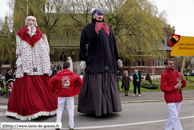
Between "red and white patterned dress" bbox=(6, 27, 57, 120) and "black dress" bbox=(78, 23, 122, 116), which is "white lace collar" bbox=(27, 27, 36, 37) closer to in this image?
"red and white patterned dress" bbox=(6, 27, 57, 120)

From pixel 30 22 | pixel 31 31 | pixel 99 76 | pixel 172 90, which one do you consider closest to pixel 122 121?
pixel 99 76

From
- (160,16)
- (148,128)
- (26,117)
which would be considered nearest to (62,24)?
(160,16)

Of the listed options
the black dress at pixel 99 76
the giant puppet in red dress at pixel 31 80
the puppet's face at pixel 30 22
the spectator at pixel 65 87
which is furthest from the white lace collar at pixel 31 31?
the spectator at pixel 65 87

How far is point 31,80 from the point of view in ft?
20.0

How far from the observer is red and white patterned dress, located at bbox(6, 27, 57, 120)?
579cm

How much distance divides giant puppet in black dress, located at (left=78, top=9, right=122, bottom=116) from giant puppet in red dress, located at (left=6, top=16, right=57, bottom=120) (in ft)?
3.74

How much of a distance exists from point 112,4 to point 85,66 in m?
13.2

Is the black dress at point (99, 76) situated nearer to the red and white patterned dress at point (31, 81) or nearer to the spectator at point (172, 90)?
the red and white patterned dress at point (31, 81)

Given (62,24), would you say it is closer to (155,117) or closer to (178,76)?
(155,117)

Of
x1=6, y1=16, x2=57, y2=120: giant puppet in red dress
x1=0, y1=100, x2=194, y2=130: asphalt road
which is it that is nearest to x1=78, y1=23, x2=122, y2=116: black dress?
x1=0, y1=100, x2=194, y2=130: asphalt road

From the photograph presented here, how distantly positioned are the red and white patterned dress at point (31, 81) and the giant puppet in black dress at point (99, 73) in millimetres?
1139

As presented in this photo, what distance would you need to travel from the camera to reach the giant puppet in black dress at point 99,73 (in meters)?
6.03

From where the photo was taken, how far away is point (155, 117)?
6371 mm

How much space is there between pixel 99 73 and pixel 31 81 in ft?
6.86
